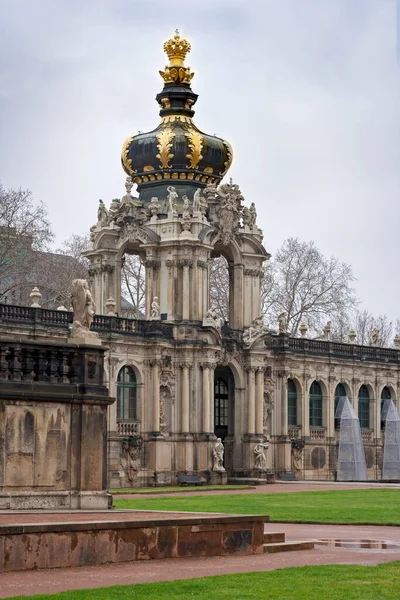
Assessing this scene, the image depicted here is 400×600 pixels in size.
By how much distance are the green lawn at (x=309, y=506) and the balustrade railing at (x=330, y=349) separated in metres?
21.0

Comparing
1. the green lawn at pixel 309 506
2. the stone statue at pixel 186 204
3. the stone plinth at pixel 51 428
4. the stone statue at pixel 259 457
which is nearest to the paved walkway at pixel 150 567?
the stone plinth at pixel 51 428

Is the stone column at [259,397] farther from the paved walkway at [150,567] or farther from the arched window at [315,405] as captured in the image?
the paved walkway at [150,567]

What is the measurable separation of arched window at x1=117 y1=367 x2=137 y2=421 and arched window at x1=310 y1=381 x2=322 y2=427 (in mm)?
14531

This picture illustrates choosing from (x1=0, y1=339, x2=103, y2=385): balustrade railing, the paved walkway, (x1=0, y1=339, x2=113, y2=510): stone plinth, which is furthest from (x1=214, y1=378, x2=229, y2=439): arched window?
(x1=0, y1=339, x2=113, y2=510): stone plinth

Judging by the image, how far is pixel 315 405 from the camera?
75.6 m

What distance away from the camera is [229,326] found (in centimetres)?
6894

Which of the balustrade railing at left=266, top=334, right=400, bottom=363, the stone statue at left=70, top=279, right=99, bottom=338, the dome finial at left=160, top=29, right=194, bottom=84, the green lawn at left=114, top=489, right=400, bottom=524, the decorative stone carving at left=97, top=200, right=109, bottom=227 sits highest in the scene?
the dome finial at left=160, top=29, right=194, bottom=84

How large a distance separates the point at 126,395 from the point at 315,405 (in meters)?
15.5

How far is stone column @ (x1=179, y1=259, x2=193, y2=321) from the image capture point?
65.1 m

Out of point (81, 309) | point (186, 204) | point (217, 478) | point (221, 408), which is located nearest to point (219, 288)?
point (221, 408)

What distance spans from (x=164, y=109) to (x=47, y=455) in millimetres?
46399

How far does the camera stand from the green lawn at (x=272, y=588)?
1686 cm

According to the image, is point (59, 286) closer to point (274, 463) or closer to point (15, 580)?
point (274, 463)

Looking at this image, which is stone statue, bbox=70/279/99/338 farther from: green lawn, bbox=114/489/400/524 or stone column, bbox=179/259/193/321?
stone column, bbox=179/259/193/321
